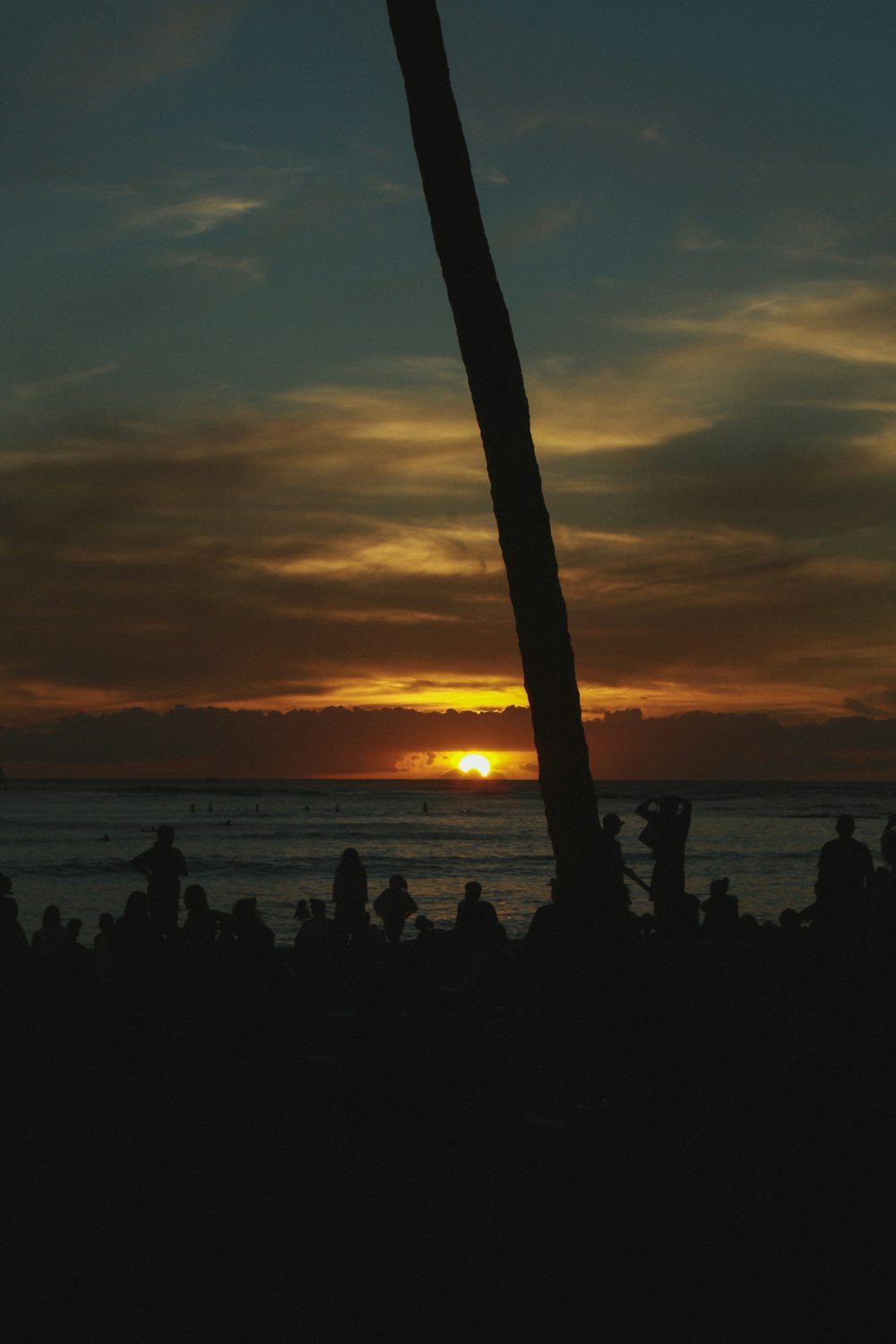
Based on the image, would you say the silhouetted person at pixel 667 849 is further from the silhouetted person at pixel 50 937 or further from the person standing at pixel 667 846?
the silhouetted person at pixel 50 937

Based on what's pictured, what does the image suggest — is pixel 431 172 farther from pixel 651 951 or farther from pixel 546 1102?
pixel 651 951

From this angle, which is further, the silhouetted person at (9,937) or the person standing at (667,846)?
the person standing at (667,846)

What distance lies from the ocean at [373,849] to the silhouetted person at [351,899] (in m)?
7.94

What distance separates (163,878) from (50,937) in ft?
8.05

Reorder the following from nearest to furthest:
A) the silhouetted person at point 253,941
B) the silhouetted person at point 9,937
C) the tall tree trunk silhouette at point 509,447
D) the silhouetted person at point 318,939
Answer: the tall tree trunk silhouette at point 509,447
the silhouetted person at point 253,941
the silhouetted person at point 9,937
the silhouetted person at point 318,939

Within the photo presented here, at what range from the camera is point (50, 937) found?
576 inches

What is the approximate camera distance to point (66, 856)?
185 ft

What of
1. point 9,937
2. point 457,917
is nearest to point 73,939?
point 9,937

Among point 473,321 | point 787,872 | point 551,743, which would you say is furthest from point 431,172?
point 787,872

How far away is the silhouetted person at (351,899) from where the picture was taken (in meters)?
15.6

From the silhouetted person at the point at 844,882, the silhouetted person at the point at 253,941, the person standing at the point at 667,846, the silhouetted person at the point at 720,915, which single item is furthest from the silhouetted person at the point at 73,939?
the silhouetted person at the point at 844,882

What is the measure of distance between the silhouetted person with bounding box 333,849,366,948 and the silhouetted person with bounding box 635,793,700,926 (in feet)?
12.0

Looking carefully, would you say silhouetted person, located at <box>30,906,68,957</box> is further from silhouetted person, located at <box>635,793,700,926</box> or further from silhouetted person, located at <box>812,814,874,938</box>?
silhouetted person, located at <box>812,814,874,938</box>

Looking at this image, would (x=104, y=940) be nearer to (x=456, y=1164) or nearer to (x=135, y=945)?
(x=135, y=945)
